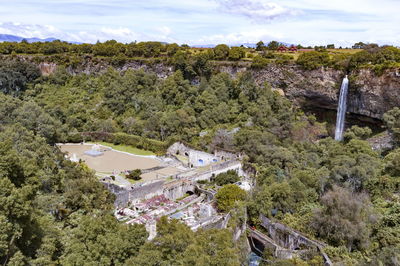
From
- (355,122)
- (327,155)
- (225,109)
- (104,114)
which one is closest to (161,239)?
(327,155)

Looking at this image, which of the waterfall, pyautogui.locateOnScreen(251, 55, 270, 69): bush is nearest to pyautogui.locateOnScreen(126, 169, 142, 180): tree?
the waterfall

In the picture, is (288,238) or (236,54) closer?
(288,238)

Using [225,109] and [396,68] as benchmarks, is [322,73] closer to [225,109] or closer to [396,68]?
[396,68]

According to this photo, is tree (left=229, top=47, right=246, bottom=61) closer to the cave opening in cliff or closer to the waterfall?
the cave opening in cliff

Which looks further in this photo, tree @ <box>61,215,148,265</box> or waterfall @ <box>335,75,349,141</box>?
waterfall @ <box>335,75,349,141</box>

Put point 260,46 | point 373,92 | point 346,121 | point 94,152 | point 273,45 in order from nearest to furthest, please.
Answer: point 373,92, point 94,152, point 346,121, point 273,45, point 260,46

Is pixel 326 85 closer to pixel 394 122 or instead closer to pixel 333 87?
pixel 333 87

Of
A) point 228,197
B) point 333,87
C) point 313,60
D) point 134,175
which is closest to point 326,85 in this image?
point 333,87
